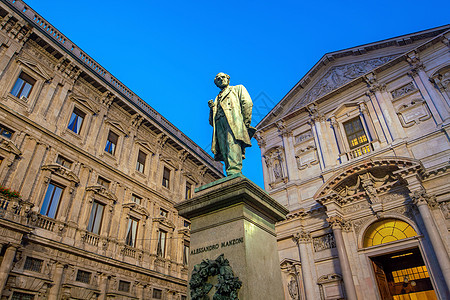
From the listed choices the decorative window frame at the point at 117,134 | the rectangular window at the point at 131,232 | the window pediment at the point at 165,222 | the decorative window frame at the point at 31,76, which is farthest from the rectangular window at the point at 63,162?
the window pediment at the point at 165,222

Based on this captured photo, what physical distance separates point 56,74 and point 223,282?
17.3m

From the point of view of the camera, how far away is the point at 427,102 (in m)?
15.5

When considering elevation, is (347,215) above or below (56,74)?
below

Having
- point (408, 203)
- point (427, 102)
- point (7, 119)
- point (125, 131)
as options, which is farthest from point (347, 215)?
point (7, 119)

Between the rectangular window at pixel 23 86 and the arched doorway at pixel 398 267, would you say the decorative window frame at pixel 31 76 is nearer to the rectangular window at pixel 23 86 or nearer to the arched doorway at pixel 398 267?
the rectangular window at pixel 23 86

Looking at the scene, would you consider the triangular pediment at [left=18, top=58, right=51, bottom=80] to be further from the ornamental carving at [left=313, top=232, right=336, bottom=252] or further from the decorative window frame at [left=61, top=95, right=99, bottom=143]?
the ornamental carving at [left=313, top=232, right=336, bottom=252]

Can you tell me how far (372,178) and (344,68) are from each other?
873 centimetres

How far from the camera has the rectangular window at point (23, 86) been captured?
1527cm

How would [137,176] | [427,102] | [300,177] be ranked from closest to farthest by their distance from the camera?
[427,102] < [300,177] < [137,176]

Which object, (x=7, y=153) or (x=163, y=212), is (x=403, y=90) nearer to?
(x=163, y=212)

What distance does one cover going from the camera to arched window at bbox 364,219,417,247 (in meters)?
13.9

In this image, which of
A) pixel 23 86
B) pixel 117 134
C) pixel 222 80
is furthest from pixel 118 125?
pixel 222 80

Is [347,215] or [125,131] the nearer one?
[347,215]

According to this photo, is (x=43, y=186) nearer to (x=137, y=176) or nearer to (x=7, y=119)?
(x=7, y=119)
